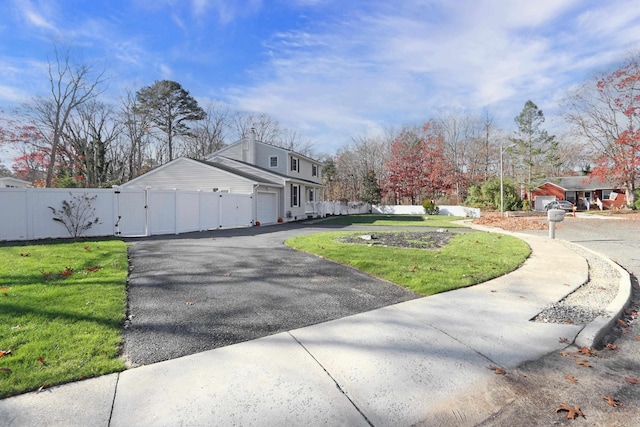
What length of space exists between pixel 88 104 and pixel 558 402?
1426 inches

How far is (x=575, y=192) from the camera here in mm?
40875

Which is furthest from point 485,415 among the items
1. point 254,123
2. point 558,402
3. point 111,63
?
point 254,123

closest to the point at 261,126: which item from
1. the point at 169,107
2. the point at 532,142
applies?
the point at 169,107

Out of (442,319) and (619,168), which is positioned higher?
(619,168)

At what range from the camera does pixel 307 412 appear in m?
2.07

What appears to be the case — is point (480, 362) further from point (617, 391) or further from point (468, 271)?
point (468, 271)

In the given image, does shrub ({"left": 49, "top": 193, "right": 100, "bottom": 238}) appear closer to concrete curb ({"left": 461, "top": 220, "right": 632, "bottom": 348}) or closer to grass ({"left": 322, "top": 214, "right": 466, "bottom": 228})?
grass ({"left": 322, "top": 214, "right": 466, "bottom": 228})

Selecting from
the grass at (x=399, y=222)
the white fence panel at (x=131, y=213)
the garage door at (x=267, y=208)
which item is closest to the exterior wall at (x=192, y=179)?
the garage door at (x=267, y=208)

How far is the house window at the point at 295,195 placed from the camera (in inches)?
878

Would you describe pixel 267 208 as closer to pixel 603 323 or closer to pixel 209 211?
→ pixel 209 211

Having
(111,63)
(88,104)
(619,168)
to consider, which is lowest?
(619,168)

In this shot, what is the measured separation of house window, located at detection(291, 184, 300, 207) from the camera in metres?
22.3

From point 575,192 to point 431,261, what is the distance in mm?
46466

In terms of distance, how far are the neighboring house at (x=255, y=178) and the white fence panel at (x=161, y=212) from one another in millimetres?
5204
